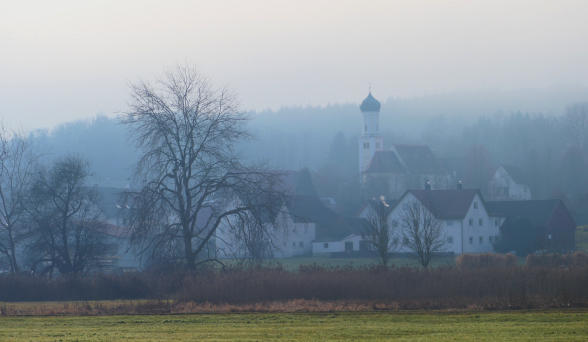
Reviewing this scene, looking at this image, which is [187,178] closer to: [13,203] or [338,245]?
[13,203]

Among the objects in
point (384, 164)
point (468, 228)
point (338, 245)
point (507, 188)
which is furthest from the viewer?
point (384, 164)

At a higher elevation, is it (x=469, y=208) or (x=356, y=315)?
(x=469, y=208)

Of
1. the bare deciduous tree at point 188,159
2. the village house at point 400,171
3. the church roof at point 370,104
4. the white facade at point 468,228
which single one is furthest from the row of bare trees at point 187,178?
the church roof at point 370,104

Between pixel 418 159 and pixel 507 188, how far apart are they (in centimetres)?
1605

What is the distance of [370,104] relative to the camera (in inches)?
5310

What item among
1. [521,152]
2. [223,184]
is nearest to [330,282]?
[223,184]

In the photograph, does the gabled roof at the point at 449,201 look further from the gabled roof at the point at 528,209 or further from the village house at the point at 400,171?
the village house at the point at 400,171

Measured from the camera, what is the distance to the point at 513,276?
3209 centimetres

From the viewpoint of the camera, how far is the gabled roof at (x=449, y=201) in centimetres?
7181

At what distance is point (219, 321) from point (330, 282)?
726 cm

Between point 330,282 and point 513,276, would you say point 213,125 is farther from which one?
point 513,276

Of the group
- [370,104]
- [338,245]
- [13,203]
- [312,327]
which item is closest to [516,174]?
[370,104]

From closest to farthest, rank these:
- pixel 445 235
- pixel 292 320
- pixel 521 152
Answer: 1. pixel 292 320
2. pixel 445 235
3. pixel 521 152

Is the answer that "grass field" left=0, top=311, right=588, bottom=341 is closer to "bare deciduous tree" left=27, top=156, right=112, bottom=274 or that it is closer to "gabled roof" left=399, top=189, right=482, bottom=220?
"bare deciduous tree" left=27, top=156, right=112, bottom=274
